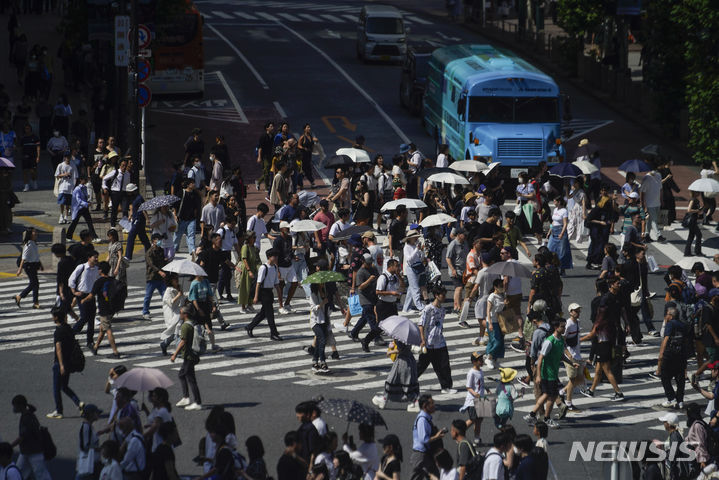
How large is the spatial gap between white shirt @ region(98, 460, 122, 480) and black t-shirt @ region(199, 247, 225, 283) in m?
9.48

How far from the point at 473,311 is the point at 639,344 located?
3.34 m

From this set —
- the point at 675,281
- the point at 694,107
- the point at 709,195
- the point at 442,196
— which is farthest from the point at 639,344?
the point at 694,107

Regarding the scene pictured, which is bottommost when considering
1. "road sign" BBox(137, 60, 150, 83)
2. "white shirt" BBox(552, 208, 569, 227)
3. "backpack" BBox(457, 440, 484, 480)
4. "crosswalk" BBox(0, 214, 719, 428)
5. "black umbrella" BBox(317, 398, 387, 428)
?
"crosswalk" BBox(0, 214, 719, 428)

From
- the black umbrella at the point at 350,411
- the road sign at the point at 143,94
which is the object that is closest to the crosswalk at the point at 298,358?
the black umbrella at the point at 350,411

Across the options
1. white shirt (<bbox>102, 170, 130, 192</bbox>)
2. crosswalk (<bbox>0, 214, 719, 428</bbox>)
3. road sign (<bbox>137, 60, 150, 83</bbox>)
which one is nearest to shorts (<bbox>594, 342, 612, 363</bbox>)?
crosswalk (<bbox>0, 214, 719, 428</bbox>)

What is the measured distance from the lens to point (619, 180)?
37.6 metres

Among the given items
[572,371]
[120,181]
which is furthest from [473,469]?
[120,181]

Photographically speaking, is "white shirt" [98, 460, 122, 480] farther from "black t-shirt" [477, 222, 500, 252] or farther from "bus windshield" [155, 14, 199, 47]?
"bus windshield" [155, 14, 199, 47]

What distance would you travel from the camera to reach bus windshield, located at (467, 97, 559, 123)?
115ft

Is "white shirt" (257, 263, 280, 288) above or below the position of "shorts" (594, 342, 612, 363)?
above

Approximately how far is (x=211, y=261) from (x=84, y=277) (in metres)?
2.94

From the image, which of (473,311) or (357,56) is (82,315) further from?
(357,56)

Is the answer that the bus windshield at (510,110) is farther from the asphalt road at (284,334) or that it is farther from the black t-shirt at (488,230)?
the black t-shirt at (488,230)

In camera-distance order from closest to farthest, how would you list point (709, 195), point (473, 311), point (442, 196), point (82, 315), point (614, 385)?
point (614, 385) < point (82, 315) < point (473, 311) < point (442, 196) < point (709, 195)
